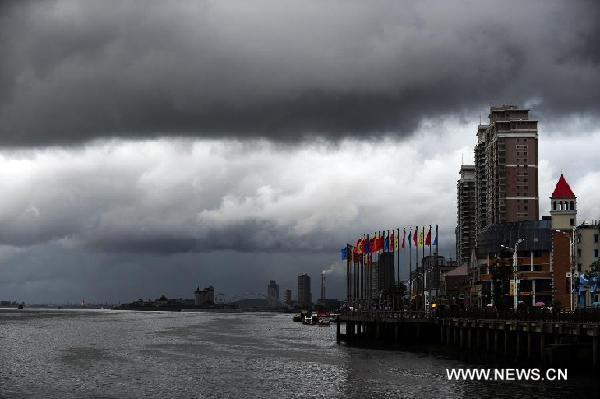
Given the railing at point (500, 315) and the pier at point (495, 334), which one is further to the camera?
the railing at point (500, 315)

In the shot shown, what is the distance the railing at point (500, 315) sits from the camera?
87375 millimetres

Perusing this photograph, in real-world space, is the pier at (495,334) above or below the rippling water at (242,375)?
above

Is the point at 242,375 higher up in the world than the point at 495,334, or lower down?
lower down

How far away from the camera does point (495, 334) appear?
10188cm

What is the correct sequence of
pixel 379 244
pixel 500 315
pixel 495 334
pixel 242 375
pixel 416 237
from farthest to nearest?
1. pixel 379 244
2. pixel 416 237
3. pixel 500 315
4. pixel 495 334
5. pixel 242 375

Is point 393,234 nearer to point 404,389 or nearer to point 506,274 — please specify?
point 506,274

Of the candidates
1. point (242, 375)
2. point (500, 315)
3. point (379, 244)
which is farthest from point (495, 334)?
point (379, 244)

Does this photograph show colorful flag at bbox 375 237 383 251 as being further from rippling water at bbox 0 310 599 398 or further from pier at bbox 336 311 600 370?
rippling water at bbox 0 310 599 398

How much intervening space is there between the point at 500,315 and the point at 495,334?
9999 millimetres

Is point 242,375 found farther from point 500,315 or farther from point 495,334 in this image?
point 500,315

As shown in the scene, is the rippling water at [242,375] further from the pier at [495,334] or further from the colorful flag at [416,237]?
the colorful flag at [416,237]

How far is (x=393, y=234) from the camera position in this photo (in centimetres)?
14762

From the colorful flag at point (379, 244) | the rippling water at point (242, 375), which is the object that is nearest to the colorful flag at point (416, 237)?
the colorful flag at point (379, 244)

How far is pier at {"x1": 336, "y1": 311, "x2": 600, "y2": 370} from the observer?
266 feet
